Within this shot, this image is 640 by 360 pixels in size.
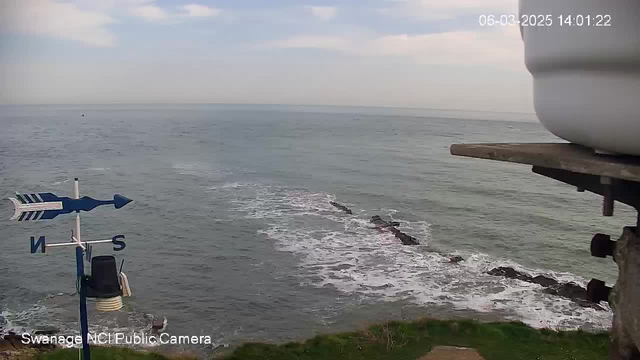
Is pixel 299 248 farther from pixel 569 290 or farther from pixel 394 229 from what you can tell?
pixel 569 290

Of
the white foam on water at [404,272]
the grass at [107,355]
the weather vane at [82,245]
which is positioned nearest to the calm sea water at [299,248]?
Answer: the white foam on water at [404,272]

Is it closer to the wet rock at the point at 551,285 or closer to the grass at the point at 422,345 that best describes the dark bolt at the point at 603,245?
the grass at the point at 422,345

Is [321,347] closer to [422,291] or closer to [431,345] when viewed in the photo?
[431,345]

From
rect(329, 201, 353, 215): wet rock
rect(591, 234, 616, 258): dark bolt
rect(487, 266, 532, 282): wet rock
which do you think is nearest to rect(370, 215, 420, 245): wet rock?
rect(329, 201, 353, 215): wet rock

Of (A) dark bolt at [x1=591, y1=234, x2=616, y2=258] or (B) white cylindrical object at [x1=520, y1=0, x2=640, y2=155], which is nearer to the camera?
(B) white cylindrical object at [x1=520, y1=0, x2=640, y2=155]

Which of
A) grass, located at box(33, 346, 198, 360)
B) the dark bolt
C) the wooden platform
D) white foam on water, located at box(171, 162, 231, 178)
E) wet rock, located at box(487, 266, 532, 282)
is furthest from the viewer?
white foam on water, located at box(171, 162, 231, 178)

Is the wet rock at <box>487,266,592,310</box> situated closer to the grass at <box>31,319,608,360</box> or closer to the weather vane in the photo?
the grass at <box>31,319,608,360</box>

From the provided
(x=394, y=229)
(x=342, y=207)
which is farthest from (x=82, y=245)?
(x=342, y=207)
